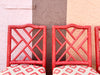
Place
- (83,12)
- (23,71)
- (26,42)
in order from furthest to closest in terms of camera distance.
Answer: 1. (83,12)
2. (26,42)
3. (23,71)

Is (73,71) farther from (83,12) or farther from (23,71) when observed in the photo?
(83,12)

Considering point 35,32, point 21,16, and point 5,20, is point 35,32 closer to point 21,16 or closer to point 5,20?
point 21,16

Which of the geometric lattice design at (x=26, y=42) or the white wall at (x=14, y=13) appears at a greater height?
the white wall at (x=14, y=13)

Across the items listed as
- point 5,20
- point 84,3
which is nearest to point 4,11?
point 5,20

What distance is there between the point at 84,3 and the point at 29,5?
709 millimetres

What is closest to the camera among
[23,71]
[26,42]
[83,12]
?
[23,71]

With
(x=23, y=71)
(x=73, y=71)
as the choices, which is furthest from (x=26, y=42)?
(x=73, y=71)

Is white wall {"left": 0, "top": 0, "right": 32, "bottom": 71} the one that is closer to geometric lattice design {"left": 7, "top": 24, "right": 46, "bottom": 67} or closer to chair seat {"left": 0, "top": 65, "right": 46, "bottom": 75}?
geometric lattice design {"left": 7, "top": 24, "right": 46, "bottom": 67}

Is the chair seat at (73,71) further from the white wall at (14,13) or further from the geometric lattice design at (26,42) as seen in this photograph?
the white wall at (14,13)

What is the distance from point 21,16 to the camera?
1.26m

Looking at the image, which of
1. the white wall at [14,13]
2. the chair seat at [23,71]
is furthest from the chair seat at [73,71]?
the white wall at [14,13]

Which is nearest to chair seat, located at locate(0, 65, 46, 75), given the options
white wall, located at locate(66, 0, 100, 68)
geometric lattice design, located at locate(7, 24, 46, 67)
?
geometric lattice design, located at locate(7, 24, 46, 67)

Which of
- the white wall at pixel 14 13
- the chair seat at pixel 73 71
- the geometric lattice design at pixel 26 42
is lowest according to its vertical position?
the chair seat at pixel 73 71

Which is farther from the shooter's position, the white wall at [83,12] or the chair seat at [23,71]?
the white wall at [83,12]
